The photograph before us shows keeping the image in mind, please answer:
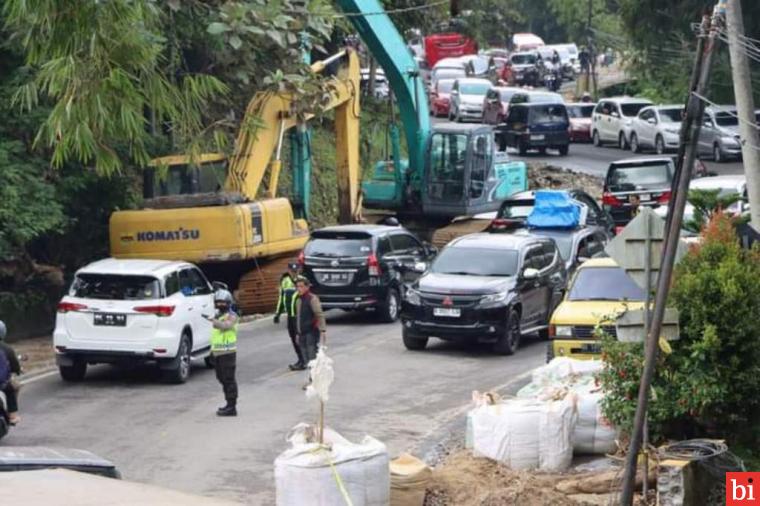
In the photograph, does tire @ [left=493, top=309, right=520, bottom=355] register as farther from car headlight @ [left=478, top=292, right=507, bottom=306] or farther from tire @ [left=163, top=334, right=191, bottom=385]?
tire @ [left=163, top=334, right=191, bottom=385]

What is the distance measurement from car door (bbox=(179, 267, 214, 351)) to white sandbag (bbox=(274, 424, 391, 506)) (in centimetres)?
862

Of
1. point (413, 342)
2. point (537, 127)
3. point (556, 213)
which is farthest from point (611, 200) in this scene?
point (537, 127)

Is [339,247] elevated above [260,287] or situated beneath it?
elevated above

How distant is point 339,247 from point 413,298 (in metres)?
3.77

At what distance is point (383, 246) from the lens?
27094 millimetres

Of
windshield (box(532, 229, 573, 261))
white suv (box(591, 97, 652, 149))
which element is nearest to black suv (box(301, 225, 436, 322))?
windshield (box(532, 229, 573, 261))

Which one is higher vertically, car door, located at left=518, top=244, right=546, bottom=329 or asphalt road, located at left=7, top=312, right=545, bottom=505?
car door, located at left=518, top=244, right=546, bottom=329

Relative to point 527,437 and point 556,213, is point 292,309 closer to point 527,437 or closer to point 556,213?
point 527,437

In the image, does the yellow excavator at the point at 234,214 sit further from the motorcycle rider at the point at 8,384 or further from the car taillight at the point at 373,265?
the motorcycle rider at the point at 8,384

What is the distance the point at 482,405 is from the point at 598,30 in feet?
208

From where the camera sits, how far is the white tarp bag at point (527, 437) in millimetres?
15312

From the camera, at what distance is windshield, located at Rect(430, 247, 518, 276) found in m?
24.0

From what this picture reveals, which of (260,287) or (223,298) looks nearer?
(223,298)

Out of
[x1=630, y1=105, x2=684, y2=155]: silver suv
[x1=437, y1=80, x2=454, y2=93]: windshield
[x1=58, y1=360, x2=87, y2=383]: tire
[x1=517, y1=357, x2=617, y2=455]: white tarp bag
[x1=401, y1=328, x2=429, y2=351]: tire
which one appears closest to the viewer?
[x1=517, y1=357, x2=617, y2=455]: white tarp bag
